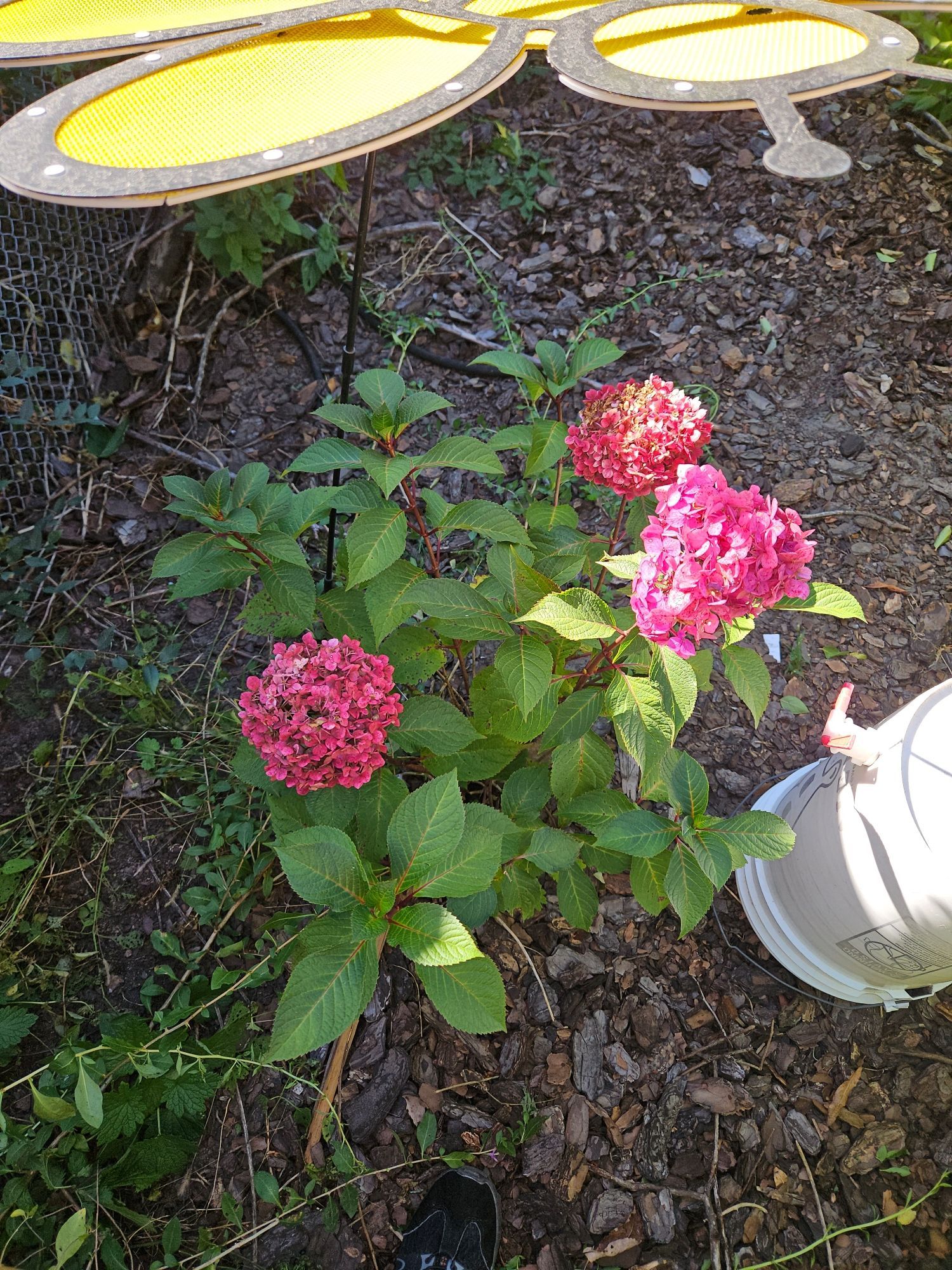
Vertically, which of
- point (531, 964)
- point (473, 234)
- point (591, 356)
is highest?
point (591, 356)

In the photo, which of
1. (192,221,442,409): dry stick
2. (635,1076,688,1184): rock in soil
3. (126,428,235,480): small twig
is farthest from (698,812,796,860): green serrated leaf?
(192,221,442,409): dry stick

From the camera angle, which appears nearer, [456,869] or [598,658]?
[456,869]

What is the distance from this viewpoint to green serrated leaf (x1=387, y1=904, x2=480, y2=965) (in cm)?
100

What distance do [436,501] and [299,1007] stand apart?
75 cm

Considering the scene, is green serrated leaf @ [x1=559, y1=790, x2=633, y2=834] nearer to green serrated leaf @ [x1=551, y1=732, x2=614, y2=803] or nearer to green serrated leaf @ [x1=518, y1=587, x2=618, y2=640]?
green serrated leaf @ [x1=551, y1=732, x2=614, y2=803]

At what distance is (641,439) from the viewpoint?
1.24m

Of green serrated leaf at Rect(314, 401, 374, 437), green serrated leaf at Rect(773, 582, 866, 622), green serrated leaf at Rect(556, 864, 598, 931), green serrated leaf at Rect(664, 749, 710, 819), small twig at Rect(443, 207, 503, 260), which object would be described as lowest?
green serrated leaf at Rect(556, 864, 598, 931)

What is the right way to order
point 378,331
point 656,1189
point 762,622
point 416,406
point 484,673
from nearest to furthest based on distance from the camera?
point 416,406 → point 484,673 → point 656,1189 → point 762,622 → point 378,331

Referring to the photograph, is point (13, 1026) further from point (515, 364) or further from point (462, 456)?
point (515, 364)

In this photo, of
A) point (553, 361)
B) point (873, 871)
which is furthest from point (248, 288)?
point (873, 871)

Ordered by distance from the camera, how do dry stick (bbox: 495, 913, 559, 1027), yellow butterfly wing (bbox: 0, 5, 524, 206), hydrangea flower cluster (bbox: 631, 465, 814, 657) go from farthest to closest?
dry stick (bbox: 495, 913, 559, 1027)
hydrangea flower cluster (bbox: 631, 465, 814, 657)
yellow butterfly wing (bbox: 0, 5, 524, 206)

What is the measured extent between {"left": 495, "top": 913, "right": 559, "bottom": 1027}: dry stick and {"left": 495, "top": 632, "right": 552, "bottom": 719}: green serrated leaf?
0.76 metres

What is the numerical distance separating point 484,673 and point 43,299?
6.82 ft

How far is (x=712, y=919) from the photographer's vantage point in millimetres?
1817
